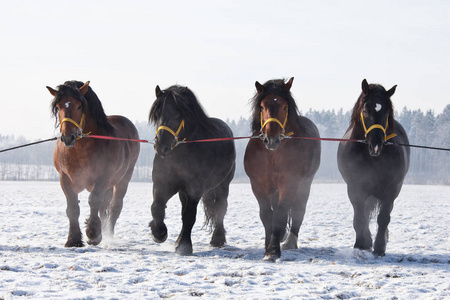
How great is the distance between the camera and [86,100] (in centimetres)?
873

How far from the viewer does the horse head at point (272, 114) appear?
7475 millimetres

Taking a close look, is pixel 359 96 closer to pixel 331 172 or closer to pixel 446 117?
pixel 331 172

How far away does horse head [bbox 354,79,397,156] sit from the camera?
782 cm

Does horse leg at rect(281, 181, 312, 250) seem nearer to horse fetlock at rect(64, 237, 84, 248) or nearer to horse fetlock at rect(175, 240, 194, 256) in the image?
horse fetlock at rect(175, 240, 194, 256)

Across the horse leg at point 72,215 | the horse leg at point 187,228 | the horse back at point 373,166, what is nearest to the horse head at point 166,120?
the horse leg at point 187,228

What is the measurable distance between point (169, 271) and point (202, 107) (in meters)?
3.18

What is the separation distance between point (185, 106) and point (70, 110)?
5.76 feet

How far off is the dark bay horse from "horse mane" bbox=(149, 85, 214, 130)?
238 centimetres

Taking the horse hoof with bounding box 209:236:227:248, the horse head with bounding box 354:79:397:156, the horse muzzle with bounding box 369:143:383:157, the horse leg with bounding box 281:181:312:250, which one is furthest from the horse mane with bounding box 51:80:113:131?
the horse muzzle with bounding box 369:143:383:157

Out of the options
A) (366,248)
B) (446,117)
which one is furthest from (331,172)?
(366,248)

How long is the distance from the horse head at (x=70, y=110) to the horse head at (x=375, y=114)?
436cm

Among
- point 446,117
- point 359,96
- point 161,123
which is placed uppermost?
point 446,117

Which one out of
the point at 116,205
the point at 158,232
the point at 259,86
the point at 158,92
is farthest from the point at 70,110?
the point at 116,205

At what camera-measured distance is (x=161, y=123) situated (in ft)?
25.9
